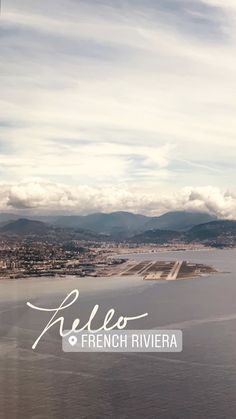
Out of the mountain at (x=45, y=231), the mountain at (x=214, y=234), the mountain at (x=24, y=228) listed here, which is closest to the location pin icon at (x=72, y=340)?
the mountain at (x=24, y=228)

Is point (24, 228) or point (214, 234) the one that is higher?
point (24, 228)

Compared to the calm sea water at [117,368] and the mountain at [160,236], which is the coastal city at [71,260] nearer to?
the calm sea water at [117,368]

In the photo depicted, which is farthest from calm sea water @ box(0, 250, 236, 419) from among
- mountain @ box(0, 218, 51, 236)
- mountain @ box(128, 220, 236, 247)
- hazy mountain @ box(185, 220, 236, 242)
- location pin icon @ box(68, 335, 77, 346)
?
hazy mountain @ box(185, 220, 236, 242)

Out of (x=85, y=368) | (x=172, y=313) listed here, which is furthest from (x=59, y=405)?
(x=172, y=313)

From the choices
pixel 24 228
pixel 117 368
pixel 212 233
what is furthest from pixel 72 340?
pixel 212 233

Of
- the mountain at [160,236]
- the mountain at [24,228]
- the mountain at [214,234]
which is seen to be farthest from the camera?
the mountain at [214,234]

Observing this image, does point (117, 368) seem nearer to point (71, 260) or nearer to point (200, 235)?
point (71, 260)

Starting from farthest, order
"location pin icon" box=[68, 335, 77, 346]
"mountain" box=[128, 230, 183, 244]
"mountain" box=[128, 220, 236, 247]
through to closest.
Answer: "mountain" box=[128, 220, 236, 247] < "mountain" box=[128, 230, 183, 244] < "location pin icon" box=[68, 335, 77, 346]

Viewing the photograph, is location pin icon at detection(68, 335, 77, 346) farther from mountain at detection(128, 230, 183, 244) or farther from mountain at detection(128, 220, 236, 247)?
mountain at detection(128, 230, 183, 244)

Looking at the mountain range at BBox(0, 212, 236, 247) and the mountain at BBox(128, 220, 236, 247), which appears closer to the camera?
the mountain range at BBox(0, 212, 236, 247)

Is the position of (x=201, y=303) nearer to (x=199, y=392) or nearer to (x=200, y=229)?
(x=199, y=392)
